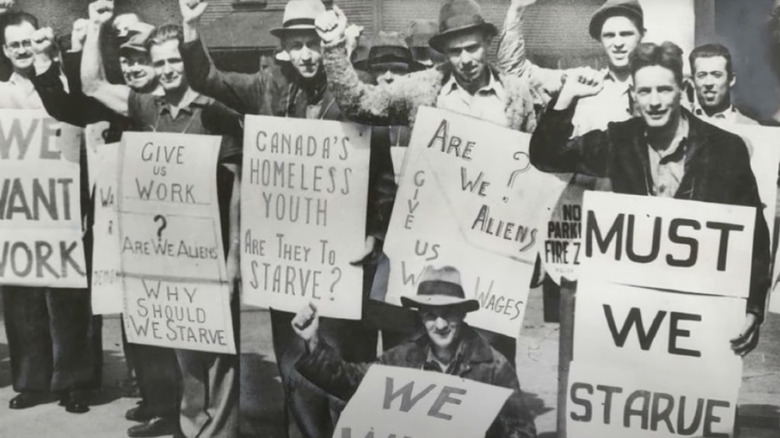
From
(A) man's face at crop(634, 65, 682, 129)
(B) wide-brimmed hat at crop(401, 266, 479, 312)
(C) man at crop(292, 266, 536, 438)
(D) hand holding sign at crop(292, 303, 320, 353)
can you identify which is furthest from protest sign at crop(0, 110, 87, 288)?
(A) man's face at crop(634, 65, 682, 129)

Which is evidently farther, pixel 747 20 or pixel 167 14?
pixel 167 14

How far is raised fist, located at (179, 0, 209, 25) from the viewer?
14.8 feet

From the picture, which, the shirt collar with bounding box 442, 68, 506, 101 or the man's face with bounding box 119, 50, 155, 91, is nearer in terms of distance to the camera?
the shirt collar with bounding box 442, 68, 506, 101

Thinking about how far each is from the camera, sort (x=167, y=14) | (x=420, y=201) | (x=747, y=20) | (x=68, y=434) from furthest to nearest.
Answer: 1. (x=68, y=434)
2. (x=167, y=14)
3. (x=420, y=201)
4. (x=747, y=20)

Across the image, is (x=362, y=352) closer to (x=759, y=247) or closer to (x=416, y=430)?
(x=416, y=430)

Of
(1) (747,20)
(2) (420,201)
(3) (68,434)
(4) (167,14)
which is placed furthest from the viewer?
(3) (68,434)

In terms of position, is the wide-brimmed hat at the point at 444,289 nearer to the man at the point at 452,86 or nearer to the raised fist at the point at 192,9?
the man at the point at 452,86

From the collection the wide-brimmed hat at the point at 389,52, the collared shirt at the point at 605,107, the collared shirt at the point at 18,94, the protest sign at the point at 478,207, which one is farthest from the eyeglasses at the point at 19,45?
the collared shirt at the point at 605,107

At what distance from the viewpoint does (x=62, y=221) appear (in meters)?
4.95

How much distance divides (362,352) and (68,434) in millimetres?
1656

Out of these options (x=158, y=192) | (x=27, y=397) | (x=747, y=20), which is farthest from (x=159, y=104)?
(x=747, y=20)

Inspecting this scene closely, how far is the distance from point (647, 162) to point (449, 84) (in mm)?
921

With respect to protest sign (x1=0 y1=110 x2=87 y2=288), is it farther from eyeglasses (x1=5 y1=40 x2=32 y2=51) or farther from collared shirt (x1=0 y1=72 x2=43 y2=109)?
eyeglasses (x1=5 y1=40 x2=32 y2=51)

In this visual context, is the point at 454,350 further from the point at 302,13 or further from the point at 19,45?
the point at 19,45
